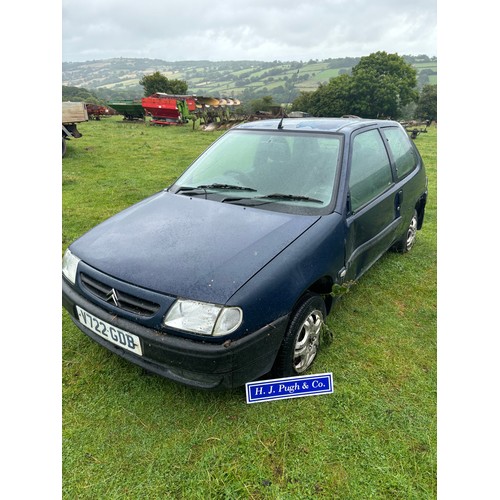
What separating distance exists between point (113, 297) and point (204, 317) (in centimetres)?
58

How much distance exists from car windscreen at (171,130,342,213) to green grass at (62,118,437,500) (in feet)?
3.76

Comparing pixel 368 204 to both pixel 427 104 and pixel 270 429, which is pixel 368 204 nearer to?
pixel 270 429

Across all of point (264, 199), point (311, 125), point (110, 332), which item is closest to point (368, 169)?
point (311, 125)

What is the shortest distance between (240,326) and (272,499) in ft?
2.70

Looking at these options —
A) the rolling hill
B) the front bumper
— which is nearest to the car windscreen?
the front bumper

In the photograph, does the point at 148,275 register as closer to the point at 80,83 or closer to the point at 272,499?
the point at 272,499

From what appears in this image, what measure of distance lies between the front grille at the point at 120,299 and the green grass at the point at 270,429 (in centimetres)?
66

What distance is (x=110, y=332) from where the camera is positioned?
6.57 ft

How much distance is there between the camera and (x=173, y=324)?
70.6 inches

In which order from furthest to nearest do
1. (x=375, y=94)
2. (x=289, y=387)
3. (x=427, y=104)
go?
(x=427, y=104), (x=375, y=94), (x=289, y=387)

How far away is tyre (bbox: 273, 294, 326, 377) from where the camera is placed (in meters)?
2.13

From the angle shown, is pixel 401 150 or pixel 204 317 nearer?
pixel 204 317

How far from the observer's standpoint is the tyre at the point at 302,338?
83.8 inches

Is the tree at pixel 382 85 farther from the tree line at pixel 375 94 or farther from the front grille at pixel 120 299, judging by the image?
the front grille at pixel 120 299
